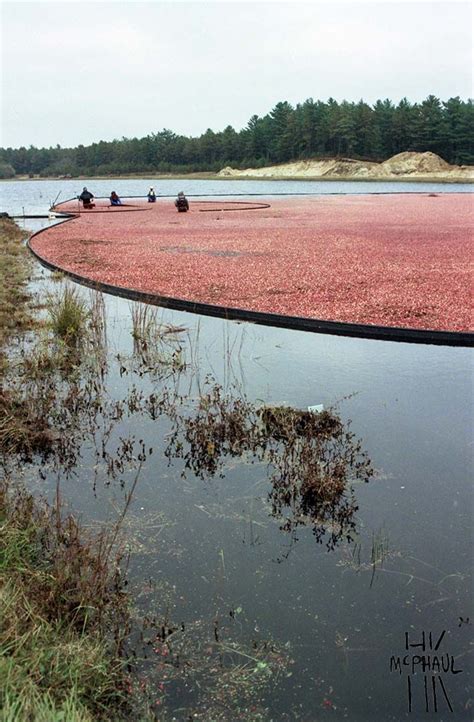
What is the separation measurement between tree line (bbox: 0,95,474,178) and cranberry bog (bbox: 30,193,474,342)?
56.3 meters

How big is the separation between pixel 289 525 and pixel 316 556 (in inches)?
14.1

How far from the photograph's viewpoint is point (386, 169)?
71812mm

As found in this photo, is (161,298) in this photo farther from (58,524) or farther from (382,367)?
(58,524)

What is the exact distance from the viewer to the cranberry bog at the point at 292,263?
8.98 m

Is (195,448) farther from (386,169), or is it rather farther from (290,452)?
(386,169)

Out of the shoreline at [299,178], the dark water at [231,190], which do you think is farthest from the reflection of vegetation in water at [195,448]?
the shoreline at [299,178]

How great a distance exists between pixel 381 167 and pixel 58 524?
73.7 metres

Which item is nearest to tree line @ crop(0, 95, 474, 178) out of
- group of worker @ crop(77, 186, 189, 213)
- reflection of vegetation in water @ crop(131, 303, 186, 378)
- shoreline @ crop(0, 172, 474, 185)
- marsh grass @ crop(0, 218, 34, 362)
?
shoreline @ crop(0, 172, 474, 185)

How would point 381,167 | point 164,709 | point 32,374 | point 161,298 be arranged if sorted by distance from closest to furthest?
point 164,709 < point 32,374 < point 161,298 < point 381,167

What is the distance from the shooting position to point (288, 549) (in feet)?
12.3

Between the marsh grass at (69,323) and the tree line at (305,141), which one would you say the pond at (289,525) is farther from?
the tree line at (305,141)

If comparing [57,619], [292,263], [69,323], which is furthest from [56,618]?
[292,263]

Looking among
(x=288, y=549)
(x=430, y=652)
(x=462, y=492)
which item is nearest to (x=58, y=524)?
(x=288, y=549)

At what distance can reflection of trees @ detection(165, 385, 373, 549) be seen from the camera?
13.6 feet
